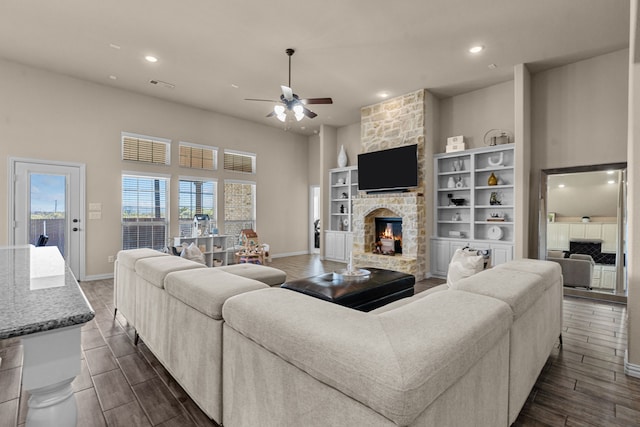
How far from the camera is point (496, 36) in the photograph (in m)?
4.08

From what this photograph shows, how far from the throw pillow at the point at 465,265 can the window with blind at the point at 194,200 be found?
5.69 metres

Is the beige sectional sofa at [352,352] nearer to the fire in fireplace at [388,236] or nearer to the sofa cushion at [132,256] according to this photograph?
the sofa cushion at [132,256]

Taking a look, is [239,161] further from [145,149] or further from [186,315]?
[186,315]

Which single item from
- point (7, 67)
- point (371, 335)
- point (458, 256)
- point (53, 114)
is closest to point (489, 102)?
point (458, 256)

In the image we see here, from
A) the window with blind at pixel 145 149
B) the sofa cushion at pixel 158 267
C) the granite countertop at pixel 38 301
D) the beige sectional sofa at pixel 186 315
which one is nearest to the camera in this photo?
the granite countertop at pixel 38 301

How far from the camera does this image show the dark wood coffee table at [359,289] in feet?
9.56

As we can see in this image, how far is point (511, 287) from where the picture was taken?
1.77 m

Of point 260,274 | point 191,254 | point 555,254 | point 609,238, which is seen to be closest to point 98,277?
point 191,254

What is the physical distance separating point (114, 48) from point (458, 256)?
5.20m

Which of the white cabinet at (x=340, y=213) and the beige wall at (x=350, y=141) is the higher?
the beige wall at (x=350, y=141)

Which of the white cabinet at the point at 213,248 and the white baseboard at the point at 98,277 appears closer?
the white baseboard at the point at 98,277

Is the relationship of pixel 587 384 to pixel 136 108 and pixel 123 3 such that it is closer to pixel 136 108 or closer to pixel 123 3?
pixel 123 3

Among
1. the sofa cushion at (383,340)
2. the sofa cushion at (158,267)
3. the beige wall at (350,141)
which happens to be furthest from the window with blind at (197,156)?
the sofa cushion at (383,340)

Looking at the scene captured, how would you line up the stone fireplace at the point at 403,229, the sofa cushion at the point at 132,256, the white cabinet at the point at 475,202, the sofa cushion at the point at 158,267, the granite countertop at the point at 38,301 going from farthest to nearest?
1. the stone fireplace at the point at 403,229
2. the white cabinet at the point at 475,202
3. the sofa cushion at the point at 132,256
4. the sofa cushion at the point at 158,267
5. the granite countertop at the point at 38,301
